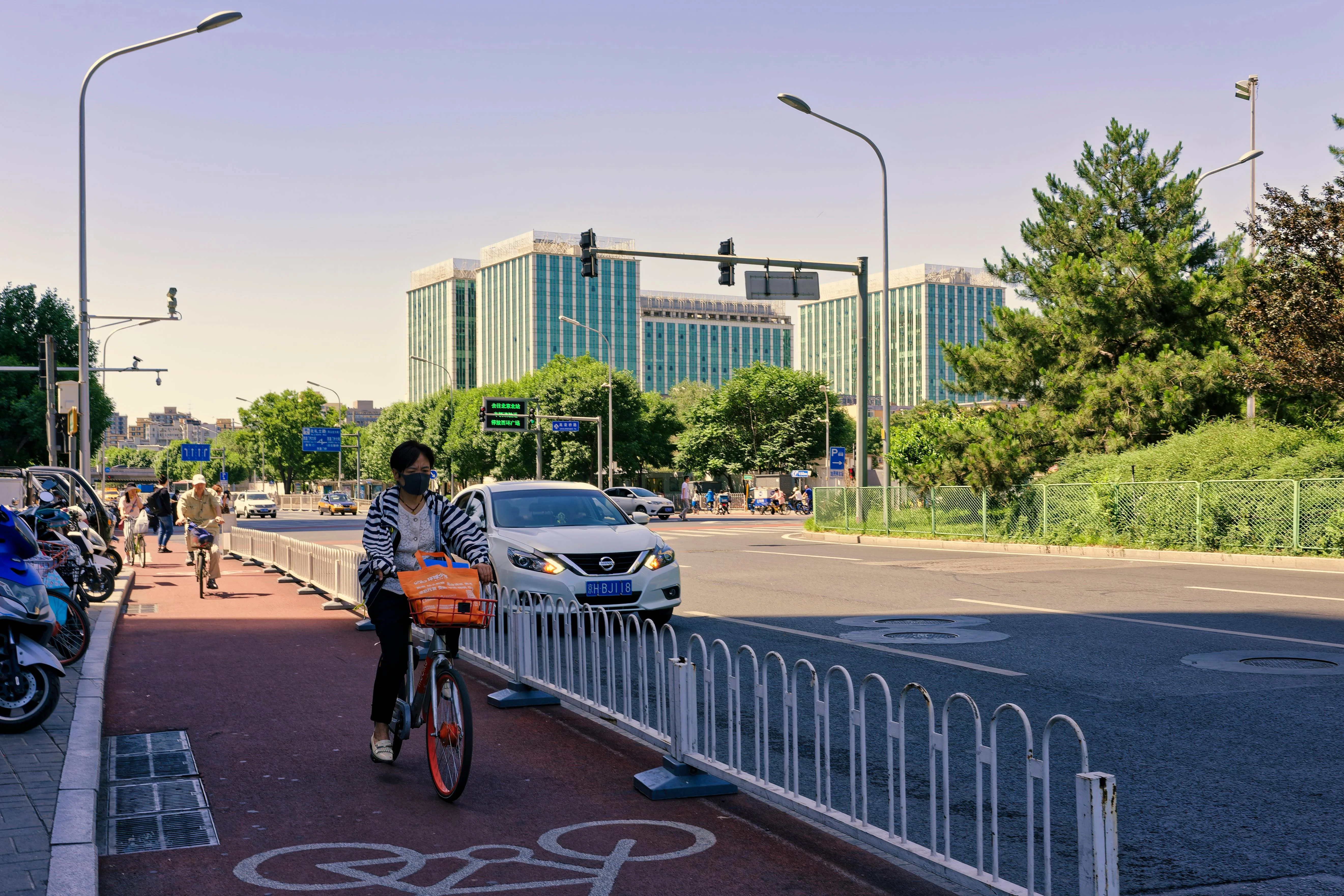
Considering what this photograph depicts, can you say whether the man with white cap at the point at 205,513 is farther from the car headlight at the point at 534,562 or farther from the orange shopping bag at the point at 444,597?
the orange shopping bag at the point at 444,597

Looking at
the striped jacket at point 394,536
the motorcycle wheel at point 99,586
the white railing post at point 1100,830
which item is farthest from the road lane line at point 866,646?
the motorcycle wheel at point 99,586

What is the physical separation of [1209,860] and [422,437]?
317 ft

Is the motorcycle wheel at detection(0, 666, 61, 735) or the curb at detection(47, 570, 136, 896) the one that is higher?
the motorcycle wheel at detection(0, 666, 61, 735)

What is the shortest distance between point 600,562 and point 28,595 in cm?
554

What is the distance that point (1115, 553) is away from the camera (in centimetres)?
2375

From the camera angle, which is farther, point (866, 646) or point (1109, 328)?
point (1109, 328)

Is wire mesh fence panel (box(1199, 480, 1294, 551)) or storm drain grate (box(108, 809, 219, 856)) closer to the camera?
storm drain grate (box(108, 809, 219, 856))

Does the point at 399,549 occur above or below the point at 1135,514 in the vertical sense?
above

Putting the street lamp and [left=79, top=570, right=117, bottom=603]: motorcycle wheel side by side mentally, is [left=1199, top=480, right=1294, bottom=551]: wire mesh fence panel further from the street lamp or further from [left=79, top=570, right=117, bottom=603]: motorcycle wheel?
the street lamp

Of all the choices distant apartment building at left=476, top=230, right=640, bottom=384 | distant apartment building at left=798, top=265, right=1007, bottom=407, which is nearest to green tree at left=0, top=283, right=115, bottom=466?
distant apartment building at left=476, top=230, right=640, bottom=384

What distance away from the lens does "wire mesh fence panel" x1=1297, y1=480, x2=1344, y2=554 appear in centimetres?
2028

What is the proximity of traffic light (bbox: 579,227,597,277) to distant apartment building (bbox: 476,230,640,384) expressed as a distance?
138 meters

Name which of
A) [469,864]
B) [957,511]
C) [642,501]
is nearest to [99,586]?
[469,864]

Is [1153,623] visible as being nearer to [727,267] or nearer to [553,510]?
[553,510]
